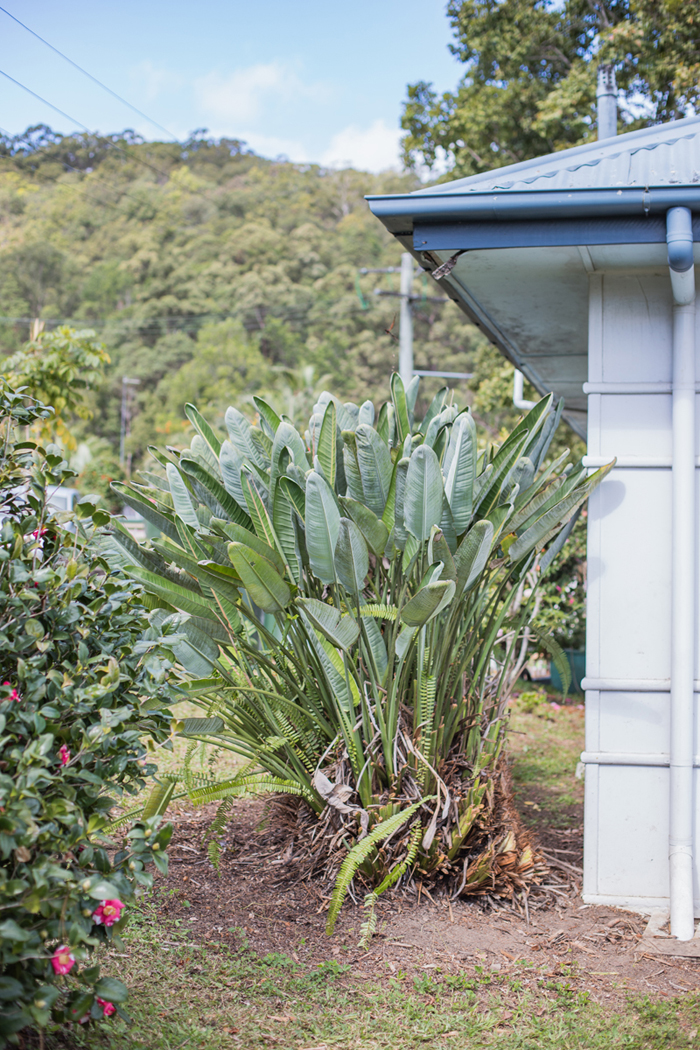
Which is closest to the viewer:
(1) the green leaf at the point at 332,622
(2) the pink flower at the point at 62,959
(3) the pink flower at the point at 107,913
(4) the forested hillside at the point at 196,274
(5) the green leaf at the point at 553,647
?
(2) the pink flower at the point at 62,959

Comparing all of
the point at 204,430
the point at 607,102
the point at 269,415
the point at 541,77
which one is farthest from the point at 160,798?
the point at 541,77

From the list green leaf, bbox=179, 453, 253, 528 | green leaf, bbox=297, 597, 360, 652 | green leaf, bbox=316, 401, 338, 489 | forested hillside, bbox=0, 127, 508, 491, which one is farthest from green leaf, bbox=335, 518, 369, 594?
forested hillside, bbox=0, 127, 508, 491

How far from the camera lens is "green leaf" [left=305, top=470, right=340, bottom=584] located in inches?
113

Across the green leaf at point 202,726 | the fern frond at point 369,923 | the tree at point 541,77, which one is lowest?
the fern frond at point 369,923

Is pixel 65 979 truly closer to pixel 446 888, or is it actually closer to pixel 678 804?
pixel 446 888

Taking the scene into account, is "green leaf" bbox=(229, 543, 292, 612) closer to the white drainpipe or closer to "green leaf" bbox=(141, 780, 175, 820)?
"green leaf" bbox=(141, 780, 175, 820)

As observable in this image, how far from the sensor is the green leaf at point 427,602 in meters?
2.69

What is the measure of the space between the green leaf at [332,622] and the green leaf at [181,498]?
27.8 inches

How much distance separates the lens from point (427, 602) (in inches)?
108

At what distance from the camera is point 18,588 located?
80.2 inches

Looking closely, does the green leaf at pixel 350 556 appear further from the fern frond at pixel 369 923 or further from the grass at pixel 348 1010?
the grass at pixel 348 1010

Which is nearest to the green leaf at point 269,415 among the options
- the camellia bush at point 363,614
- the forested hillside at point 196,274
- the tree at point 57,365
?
the camellia bush at point 363,614

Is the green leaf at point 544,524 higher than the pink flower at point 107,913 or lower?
higher

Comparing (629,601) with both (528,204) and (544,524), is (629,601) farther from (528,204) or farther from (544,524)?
(528,204)
